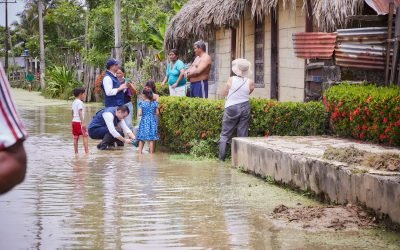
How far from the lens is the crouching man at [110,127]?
47.8 feet

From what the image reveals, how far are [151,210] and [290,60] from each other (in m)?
8.90

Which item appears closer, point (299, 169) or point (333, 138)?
point (299, 169)

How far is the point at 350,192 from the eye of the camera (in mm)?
7680

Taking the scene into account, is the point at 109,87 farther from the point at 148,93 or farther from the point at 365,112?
the point at 365,112

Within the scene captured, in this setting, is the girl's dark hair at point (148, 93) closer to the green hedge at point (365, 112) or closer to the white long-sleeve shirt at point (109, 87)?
the white long-sleeve shirt at point (109, 87)

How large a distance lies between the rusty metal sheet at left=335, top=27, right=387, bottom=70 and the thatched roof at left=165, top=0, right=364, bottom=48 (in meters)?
0.30

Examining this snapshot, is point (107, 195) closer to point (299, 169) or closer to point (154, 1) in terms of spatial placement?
point (299, 169)

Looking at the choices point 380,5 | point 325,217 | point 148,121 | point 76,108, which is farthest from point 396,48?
point 325,217

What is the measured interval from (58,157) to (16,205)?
197 inches

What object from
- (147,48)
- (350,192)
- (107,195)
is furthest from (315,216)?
(147,48)

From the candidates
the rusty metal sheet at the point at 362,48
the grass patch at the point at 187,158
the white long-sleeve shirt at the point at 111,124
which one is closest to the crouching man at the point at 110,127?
the white long-sleeve shirt at the point at 111,124

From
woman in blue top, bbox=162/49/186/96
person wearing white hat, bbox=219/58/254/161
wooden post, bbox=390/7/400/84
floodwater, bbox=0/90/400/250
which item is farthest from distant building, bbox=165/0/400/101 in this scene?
floodwater, bbox=0/90/400/250

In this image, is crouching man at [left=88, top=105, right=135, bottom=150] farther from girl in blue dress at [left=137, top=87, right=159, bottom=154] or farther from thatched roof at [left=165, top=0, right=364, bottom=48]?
thatched roof at [left=165, top=0, right=364, bottom=48]

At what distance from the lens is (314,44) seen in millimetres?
13875
